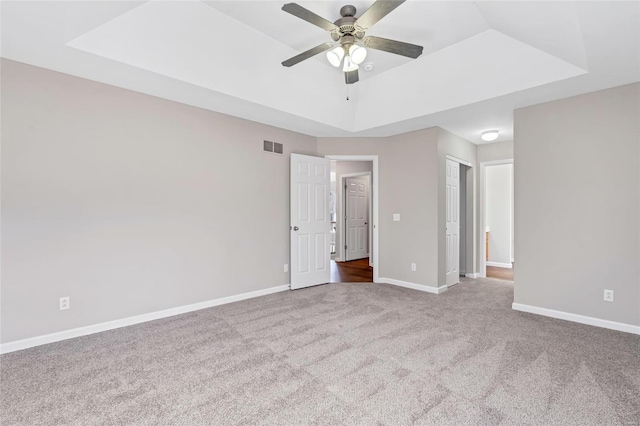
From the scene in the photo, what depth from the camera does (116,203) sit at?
308cm

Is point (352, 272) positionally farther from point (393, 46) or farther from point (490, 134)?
point (393, 46)

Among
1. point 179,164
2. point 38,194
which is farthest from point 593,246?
point 38,194

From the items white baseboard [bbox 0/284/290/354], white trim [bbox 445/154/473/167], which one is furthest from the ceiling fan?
white baseboard [bbox 0/284/290/354]

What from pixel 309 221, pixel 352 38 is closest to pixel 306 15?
pixel 352 38

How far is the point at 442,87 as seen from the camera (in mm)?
3537

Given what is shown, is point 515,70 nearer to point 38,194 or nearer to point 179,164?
point 179,164

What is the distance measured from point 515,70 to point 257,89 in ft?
8.71

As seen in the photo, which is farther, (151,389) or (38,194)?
(38,194)

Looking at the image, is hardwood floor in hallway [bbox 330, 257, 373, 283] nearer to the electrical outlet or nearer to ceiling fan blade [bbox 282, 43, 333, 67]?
the electrical outlet

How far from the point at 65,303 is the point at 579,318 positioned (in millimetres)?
5138

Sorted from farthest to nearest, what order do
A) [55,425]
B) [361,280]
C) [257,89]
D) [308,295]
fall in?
[361,280], [308,295], [257,89], [55,425]

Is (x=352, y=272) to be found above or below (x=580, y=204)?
below

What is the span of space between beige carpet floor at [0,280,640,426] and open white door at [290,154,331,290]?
1268 mm

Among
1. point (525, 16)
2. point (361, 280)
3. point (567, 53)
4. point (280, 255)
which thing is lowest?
point (361, 280)
